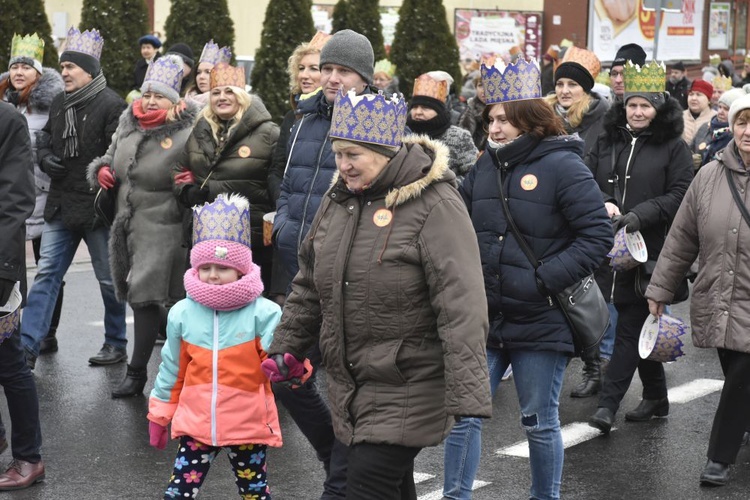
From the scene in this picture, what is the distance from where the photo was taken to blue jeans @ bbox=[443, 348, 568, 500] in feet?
18.6

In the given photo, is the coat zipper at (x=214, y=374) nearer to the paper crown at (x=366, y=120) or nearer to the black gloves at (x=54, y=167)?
the paper crown at (x=366, y=120)

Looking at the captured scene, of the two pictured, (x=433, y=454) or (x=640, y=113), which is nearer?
(x=433, y=454)

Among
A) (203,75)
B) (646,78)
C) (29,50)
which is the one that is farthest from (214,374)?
(203,75)

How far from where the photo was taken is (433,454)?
7.07 m

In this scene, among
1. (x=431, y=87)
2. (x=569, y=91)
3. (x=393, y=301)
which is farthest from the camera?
(x=569, y=91)

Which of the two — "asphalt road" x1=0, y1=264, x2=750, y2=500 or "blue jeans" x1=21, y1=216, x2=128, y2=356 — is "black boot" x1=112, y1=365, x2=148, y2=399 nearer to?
"asphalt road" x1=0, y1=264, x2=750, y2=500

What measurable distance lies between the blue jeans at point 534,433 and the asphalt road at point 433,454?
62 centimetres

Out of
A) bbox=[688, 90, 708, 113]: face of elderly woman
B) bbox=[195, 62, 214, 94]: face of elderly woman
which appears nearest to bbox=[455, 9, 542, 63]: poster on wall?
bbox=[688, 90, 708, 113]: face of elderly woman

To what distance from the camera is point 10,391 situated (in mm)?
6367

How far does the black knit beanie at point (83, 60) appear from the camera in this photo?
29.0 ft

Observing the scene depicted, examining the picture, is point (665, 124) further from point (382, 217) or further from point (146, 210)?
point (382, 217)

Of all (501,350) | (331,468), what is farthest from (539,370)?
(331,468)

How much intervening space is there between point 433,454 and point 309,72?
2283mm

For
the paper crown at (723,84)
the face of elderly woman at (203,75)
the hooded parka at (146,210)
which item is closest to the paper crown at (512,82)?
the hooded parka at (146,210)
